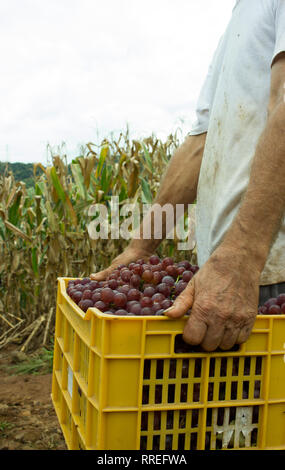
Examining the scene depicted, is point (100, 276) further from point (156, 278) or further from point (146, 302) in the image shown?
point (146, 302)

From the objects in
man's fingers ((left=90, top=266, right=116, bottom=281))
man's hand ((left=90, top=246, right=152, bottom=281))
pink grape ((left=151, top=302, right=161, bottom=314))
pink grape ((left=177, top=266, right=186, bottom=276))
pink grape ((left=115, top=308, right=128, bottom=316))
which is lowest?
pink grape ((left=115, top=308, right=128, bottom=316))

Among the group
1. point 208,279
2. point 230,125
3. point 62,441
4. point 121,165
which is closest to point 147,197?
point 121,165

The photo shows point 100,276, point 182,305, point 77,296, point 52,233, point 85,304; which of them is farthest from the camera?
point 52,233

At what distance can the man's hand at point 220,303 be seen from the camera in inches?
42.0

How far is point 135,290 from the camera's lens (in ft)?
4.27

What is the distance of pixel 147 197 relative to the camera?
4559 millimetres

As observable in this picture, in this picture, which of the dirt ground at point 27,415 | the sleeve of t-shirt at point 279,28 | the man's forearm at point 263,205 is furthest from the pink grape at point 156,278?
the dirt ground at point 27,415

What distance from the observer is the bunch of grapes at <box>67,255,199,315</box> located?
48.3 inches

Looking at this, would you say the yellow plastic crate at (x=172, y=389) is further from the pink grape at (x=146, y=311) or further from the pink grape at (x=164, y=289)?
the pink grape at (x=164, y=289)

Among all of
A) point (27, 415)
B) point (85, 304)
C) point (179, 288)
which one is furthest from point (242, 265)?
point (27, 415)

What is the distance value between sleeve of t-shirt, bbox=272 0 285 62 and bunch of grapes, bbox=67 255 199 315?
2.55 feet

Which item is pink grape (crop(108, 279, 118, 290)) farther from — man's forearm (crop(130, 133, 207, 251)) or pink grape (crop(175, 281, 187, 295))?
man's forearm (crop(130, 133, 207, 251))

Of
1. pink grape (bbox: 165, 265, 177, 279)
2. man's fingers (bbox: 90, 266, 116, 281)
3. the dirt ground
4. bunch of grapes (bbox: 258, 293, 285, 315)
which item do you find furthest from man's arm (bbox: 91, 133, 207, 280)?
the dirt ground

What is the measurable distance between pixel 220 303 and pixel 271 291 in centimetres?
56
